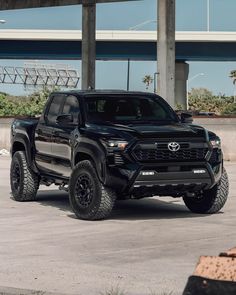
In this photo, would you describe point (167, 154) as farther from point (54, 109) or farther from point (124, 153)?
point (54, 109)

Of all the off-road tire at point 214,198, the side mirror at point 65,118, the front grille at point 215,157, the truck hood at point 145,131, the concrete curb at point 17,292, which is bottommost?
the concrete curb at point 17,292

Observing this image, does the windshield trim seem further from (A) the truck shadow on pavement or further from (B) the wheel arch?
(B) the wheel arch

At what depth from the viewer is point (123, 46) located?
73188 millimetres

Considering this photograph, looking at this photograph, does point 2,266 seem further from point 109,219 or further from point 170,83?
point 170,83

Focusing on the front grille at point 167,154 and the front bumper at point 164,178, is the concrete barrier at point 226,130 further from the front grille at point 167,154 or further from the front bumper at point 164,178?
the front grille at point 167,154

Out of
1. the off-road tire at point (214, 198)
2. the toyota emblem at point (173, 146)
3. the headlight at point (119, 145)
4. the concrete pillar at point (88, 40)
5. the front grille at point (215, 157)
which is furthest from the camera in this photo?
the concrete pillar at point (88, 40)

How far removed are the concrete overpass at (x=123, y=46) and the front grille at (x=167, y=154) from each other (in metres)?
58.5

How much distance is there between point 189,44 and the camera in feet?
238

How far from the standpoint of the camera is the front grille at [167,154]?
10797mm

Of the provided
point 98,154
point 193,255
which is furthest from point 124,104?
point 193,255

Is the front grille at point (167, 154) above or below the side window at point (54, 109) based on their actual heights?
below

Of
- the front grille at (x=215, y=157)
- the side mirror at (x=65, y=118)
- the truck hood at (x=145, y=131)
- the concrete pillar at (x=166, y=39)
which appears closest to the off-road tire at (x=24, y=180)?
the side mirror at (x=65, y=118)

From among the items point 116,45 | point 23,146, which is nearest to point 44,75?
point 116,45

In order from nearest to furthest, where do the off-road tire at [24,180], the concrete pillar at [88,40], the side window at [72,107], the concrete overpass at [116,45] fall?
the side window at [72,107]
the off-road tire at [24,180]
the concrete pillar at [88,40]
the concrete overpass at [116,45]
